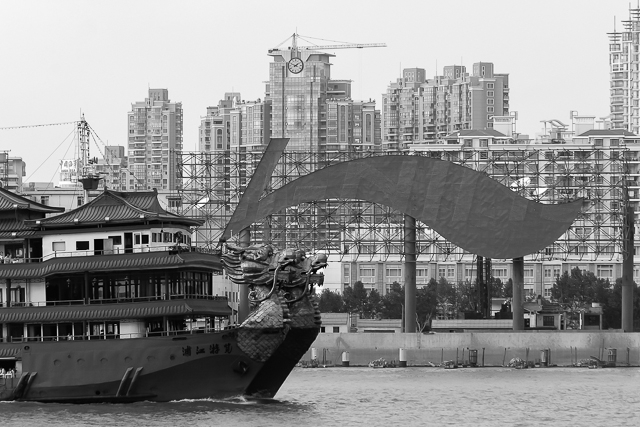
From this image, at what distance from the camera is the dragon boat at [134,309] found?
65938mm

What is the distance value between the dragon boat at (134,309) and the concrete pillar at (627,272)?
40995 mm

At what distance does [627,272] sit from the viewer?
4151 inches

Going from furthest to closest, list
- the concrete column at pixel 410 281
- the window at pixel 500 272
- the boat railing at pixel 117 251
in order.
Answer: the window at pixel 500 272 → the concrete column at pixel 410 281 → the boat railing at pixel 117 251

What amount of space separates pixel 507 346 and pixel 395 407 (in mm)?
33114

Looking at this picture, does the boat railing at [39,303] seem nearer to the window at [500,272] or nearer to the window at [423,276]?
the window at [423,276]

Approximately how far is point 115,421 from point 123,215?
11.3m

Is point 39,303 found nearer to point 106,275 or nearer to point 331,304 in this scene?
point 106,275

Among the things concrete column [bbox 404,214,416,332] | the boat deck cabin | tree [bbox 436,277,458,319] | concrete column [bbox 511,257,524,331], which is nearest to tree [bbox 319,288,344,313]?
tree [bbox 436,277,458,319]

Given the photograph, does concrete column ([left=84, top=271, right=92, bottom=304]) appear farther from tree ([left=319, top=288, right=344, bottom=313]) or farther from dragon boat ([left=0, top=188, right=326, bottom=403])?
tree ([left=319, top=288, right=344, bottom=313])

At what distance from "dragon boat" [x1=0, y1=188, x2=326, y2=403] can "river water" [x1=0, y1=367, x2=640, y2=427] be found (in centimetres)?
101

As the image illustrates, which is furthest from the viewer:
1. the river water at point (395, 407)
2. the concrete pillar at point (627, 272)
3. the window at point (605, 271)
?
the window at point (605, 271)

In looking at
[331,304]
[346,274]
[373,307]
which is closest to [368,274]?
[346,274]

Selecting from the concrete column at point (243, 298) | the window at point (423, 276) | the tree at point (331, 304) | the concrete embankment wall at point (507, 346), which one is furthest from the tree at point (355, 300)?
the concrete embankment wall at point (507, 346)

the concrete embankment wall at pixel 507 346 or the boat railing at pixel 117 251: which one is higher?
the boat railing at pixel 117 251
